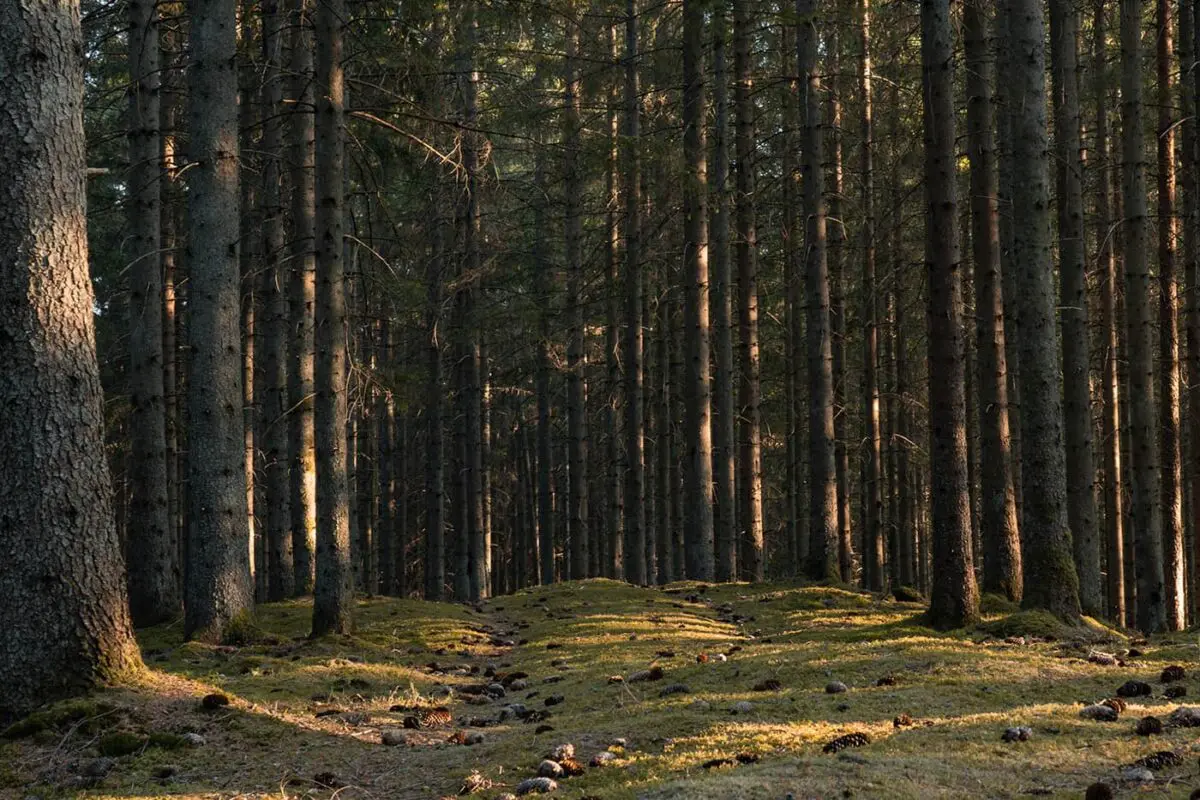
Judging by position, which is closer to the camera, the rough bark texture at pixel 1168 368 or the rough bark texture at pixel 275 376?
the rough bark texture at pixel 275 376

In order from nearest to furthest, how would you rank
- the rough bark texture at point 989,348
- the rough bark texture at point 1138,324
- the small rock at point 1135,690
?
the small rock at point 1135,690, the rough bark texture at point 989,348, the rough bark texture at point 1138,324

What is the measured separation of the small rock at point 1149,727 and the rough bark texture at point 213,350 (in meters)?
9.02

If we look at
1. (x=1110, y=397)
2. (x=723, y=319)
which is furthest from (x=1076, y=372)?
(x=723, y=319)

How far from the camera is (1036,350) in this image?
10.9 m

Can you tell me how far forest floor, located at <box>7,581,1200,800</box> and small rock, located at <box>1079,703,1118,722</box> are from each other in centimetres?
8

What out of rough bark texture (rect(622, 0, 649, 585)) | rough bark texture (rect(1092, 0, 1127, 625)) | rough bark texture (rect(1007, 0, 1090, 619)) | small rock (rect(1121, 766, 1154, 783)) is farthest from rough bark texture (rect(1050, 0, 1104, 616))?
small rock (rect(1121, 766, 1154, 783))

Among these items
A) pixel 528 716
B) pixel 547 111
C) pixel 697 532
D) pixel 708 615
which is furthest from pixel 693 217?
pixel 528 716

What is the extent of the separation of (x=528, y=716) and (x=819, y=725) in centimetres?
241

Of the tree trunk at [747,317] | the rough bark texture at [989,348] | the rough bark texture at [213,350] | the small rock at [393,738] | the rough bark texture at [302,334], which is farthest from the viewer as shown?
the tree trunk at [747,317]

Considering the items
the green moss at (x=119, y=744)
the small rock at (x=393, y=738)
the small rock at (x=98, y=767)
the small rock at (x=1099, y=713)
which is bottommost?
the small rock at (x=393, y=738)

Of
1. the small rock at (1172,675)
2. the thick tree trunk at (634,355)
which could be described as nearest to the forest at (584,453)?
the small rock at (1172,675)

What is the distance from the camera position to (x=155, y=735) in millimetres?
6711

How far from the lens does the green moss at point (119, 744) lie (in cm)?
643

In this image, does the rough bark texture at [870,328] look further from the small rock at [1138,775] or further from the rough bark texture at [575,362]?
the small rock at [1138,775]
